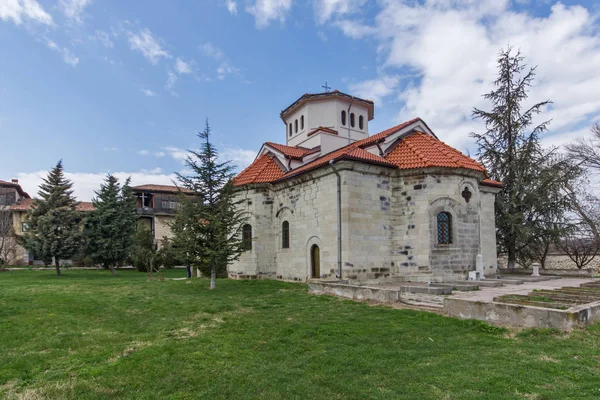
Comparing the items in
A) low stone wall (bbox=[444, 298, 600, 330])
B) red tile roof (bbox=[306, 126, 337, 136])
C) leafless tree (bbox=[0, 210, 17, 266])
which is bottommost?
low stone wall (bbox=[444, 298, 600, 330])

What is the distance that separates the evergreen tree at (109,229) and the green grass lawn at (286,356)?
14.3 m

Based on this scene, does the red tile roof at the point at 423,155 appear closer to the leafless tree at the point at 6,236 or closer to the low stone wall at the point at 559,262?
the low stone wall at the point at 559,262

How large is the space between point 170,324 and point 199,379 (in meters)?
3.40

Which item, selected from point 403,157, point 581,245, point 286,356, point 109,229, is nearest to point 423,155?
point 403,157

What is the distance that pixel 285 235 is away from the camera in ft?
55.9

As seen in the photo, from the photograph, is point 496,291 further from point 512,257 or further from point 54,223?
point 54,223

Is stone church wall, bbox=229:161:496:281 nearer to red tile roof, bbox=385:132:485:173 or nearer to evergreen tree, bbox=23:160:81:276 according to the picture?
red tile roof, bbox=385:132:485:173

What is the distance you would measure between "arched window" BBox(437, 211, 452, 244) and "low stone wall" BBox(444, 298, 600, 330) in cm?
688

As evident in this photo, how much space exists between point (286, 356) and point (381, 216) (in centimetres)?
973

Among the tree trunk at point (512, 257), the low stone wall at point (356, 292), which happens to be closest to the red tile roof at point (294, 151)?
the low stone wall at point (356, 292)

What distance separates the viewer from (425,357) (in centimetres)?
517

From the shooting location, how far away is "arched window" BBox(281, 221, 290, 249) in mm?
16875

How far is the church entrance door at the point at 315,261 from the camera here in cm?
1485

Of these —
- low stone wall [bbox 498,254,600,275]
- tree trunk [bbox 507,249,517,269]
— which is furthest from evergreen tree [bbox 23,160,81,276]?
low stone wall [bbox 498,254,600,275]
